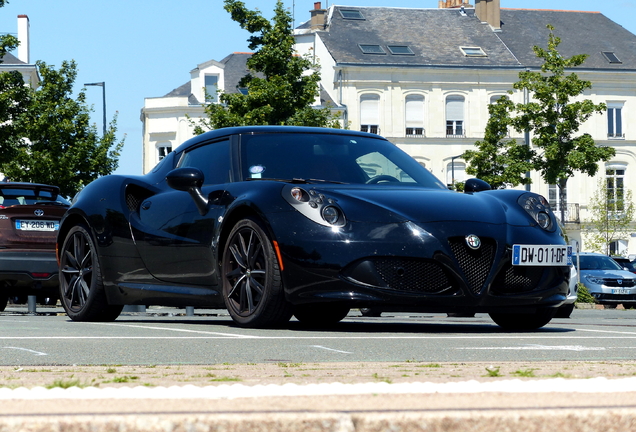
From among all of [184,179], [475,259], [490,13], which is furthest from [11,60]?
[475,259]

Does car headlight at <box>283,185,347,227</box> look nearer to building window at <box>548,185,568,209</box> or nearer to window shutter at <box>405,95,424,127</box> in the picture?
window shutter at <box>405,95,424,127</box>

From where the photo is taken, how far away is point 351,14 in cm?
6294

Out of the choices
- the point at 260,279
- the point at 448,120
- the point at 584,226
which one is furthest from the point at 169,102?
the point at 260,279

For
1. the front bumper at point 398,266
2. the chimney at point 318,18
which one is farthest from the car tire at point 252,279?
the chimney at point 318,18

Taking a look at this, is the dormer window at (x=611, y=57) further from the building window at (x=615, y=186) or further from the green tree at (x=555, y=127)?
the green tree at (x=555, y=127)

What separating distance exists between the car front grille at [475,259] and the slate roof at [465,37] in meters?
52.0

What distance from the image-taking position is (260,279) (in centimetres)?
714

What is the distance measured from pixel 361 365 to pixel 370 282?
7.55ft

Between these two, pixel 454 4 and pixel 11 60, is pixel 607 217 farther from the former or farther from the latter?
pixel 11 60

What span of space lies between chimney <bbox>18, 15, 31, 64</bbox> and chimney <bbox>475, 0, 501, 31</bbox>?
26941 mm

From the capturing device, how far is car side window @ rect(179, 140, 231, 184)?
26.3 ft

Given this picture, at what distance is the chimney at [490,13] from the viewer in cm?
6316

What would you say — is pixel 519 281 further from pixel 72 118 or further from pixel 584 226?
pixel 584 226

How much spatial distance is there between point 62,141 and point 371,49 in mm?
22055
